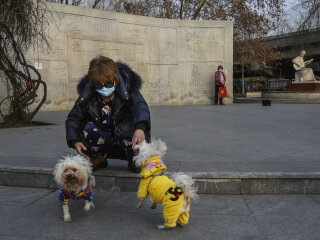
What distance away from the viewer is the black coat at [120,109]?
373 cm

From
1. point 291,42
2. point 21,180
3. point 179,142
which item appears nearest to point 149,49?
point 179,142

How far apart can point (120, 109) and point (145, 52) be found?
1365 cm

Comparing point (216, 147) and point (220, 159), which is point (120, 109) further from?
point (216, 147)

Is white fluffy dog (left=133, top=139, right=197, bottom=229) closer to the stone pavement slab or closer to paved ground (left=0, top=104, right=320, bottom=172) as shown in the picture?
the stone pavement slab

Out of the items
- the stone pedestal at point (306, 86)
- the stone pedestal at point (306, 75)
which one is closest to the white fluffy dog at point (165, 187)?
the stone pedestal at point (306, 86)

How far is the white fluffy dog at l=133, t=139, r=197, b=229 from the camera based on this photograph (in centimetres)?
272

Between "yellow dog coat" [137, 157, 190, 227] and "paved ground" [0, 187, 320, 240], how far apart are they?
0.16m

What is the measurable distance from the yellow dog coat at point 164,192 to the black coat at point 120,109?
804 mm

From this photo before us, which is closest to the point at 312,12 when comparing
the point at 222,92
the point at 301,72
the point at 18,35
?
the point at 301,72

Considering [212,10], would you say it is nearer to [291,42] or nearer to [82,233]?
[291,42]

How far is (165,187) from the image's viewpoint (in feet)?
9.12

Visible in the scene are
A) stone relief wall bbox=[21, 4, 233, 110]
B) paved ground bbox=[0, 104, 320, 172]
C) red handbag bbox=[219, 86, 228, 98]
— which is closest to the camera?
paved ground bbox=[0, 104, 320, 172]

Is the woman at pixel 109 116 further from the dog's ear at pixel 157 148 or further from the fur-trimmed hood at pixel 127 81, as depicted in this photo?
the dog's ear at pixel 157 148

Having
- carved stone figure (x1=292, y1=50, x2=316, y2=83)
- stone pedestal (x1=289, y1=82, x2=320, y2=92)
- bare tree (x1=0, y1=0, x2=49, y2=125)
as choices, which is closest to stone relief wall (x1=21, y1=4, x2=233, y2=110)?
bare tree (x1=0, y1=0, x2=49, y2=125)
